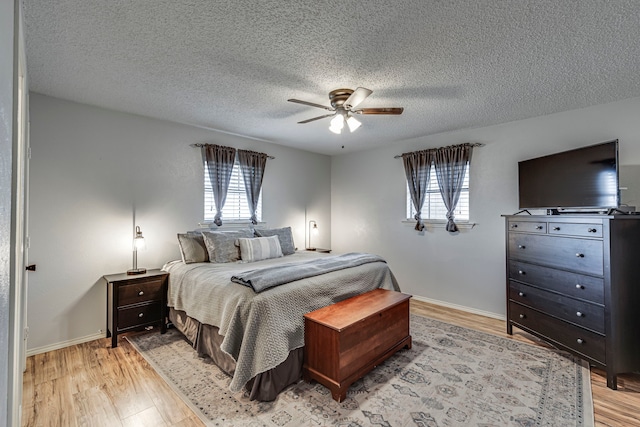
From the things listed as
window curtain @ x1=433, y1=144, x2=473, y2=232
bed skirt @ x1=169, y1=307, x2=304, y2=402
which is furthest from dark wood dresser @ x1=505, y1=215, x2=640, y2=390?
bed skirt @ x1=169, y1=307, x2=304, y2=402

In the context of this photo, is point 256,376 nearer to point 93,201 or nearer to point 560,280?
point 93,201

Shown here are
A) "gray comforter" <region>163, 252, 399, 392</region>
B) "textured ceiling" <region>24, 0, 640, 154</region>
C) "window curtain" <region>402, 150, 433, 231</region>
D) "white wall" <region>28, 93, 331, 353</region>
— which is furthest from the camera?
"window curtain" <region>402, 150, 433, 231</region>

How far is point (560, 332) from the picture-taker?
2.65 m

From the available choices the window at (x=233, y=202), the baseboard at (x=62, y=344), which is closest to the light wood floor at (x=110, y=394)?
the baseboard at (x=62, y=344)

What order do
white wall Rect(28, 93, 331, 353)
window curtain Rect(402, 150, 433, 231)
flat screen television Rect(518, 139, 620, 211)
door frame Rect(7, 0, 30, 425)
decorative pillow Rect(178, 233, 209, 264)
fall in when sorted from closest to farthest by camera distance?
door frame Rect(7, 0, 30, 425), flat screen television Rect(518, 139, 620, 211), white wall Rect(28, 93, 331, 353), decorative pillow Rect(178, 233, 209, 264), window curtain Rect(402, 150, 433, 231)

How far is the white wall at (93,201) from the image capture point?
2846 millimetres

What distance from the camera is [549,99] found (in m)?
2.95

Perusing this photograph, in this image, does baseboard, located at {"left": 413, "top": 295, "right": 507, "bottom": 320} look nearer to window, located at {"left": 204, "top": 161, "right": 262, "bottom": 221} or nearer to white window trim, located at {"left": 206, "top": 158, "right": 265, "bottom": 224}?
white window trim, located at {"left": 206, "top": 158, "right": 265, "bottom": 224}

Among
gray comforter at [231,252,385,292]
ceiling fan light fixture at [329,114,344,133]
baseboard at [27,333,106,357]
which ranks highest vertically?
ceiling fan light fixture at [329,114,344,133]

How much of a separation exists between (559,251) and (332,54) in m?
2.66

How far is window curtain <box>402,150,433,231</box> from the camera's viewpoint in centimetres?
436

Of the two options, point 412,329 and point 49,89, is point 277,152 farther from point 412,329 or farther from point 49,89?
point 412,329

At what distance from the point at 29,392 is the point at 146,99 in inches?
104

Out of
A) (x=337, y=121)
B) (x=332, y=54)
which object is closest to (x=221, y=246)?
(x=337, y=121)
